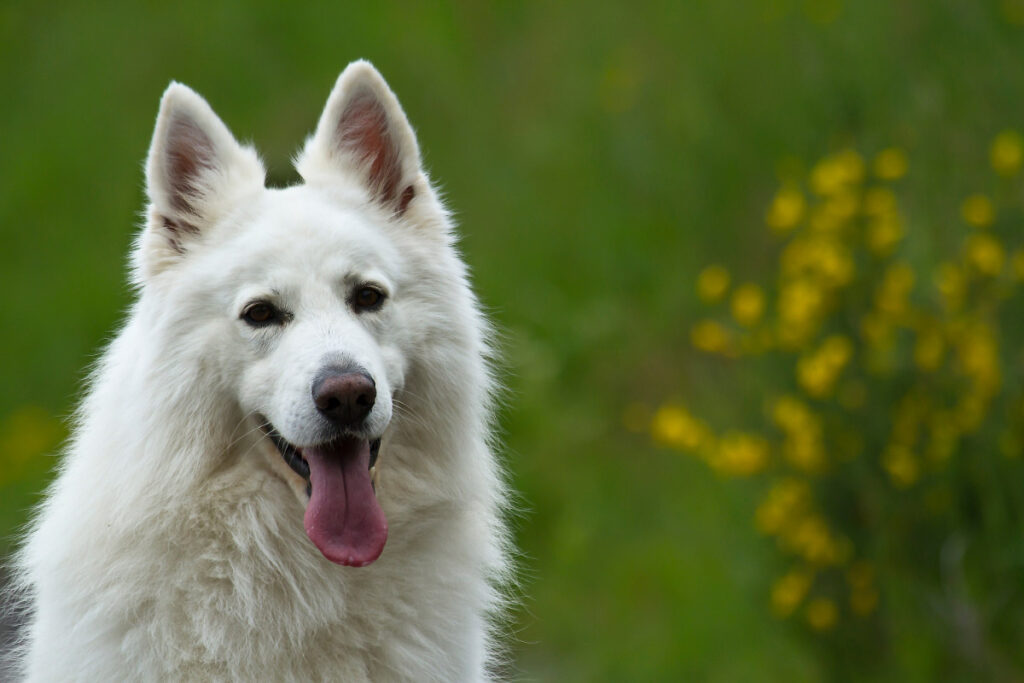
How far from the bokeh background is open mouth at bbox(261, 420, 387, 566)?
5.23ft

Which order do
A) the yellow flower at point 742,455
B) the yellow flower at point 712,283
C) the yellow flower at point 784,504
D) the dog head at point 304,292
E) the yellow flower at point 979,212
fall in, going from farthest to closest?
the yellow flower at point 712,283 < the yellow flower at point 742,455 < the yellow flower at point 784,504 < the yellow flower at point 979,212 < the dog head at point 304,292

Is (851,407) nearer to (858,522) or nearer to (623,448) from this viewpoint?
(858,522)

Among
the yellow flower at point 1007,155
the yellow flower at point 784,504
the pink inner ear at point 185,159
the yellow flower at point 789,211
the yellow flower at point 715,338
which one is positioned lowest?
the yellow flower at point 784,504

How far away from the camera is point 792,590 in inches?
248

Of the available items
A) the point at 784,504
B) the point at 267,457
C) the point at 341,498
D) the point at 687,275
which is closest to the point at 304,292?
the point at 267,457

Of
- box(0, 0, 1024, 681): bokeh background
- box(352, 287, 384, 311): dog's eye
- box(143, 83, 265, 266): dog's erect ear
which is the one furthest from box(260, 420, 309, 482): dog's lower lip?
box(0, 0, 1024, 681): bokeh background

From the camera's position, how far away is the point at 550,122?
10.6 meters

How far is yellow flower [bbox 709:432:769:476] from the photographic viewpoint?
21.0 feet

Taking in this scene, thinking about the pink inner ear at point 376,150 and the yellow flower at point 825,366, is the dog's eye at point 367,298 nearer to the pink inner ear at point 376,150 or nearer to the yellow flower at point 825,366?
the pink inner ear at point 376,150

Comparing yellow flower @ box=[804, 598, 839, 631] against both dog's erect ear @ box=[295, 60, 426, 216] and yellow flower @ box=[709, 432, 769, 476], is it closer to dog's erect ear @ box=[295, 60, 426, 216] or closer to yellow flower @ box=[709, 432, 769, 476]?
yellow flower @ box=[709, 432, 769, 476]

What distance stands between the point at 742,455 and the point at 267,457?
3.34 meters

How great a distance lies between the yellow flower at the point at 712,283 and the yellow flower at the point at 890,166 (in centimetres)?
105

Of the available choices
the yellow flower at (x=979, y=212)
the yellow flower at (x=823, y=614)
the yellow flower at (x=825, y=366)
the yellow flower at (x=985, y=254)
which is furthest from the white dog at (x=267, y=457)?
the yellow flower at (x=979, y=212)

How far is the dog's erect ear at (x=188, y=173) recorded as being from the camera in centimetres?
374
